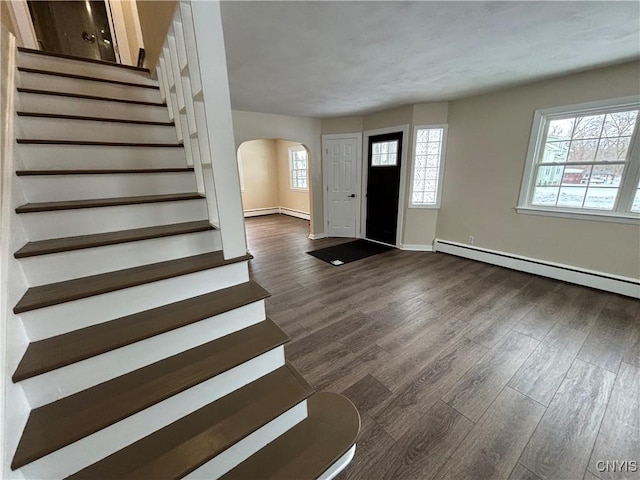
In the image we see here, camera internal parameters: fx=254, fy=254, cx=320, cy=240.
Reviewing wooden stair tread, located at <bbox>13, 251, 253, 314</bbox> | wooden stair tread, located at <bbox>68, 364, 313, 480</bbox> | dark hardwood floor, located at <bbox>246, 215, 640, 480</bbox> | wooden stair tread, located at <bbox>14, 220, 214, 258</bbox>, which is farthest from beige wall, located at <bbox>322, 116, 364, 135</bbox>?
wooden stair tread, located at <bbox>68, 364, 313, 480</bbox>

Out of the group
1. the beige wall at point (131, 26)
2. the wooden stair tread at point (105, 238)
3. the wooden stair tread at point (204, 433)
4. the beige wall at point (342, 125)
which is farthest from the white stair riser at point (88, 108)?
the beige wall at point (342, 125)

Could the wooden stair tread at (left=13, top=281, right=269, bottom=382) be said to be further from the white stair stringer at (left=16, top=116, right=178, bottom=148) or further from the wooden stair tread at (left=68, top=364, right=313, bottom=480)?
the white stair stringer at (left=16, top=116, right=178, bottom=148)

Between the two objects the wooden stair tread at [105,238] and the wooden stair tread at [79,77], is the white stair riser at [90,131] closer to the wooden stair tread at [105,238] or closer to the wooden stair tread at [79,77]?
the wooden stair tread at [79,77]

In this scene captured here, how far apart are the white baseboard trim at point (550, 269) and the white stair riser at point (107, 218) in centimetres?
396

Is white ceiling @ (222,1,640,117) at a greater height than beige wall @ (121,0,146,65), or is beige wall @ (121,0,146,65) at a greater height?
beige wall @ (121,0,146,65)

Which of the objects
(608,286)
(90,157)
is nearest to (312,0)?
(90,157)

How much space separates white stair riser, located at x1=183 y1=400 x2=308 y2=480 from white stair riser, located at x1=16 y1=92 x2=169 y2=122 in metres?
2.34

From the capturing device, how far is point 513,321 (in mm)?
2477

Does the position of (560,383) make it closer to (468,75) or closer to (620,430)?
(620,430)

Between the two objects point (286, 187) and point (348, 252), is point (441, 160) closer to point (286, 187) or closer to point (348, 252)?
point (348, 252)

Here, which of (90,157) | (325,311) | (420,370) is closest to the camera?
(90,157)

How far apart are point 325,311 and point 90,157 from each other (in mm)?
2300

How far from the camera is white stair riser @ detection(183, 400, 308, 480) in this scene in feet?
3.46

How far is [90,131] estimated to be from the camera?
6.06 feet
